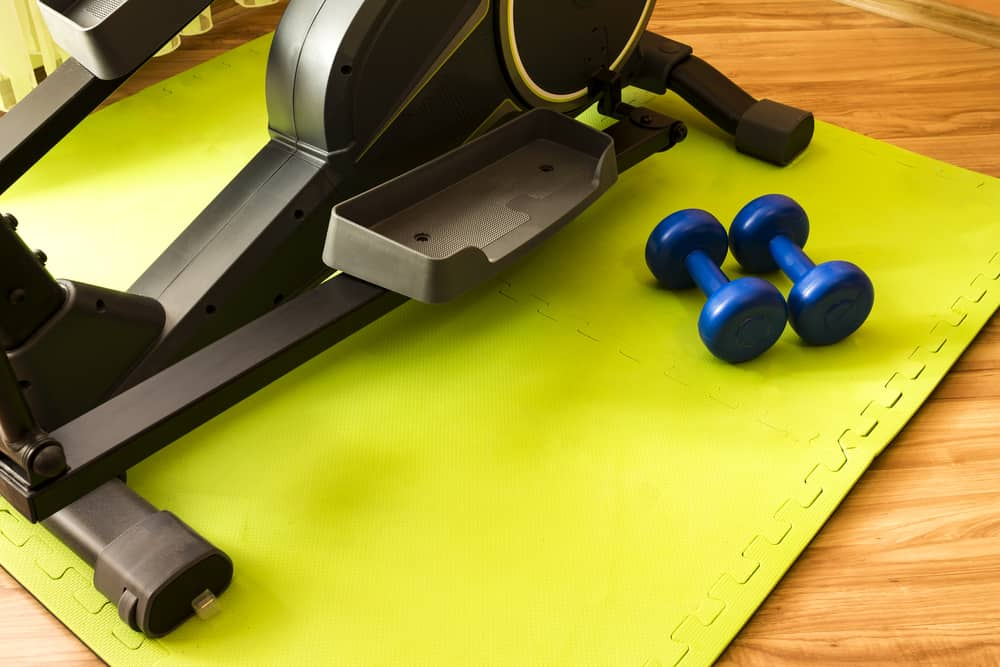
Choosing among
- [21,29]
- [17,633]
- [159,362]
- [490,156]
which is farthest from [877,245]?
[21,29]

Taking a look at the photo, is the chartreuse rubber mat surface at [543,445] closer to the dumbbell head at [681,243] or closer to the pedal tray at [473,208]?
the dumbbell head at [681,243]

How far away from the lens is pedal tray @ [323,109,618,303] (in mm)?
1447

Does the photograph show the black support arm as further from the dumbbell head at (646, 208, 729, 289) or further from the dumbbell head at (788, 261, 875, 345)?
the dumbbell head at (788, 261, 875, 345)

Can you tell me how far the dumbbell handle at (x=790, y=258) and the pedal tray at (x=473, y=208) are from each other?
0.87 ft

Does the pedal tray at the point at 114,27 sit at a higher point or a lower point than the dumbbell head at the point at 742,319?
higher

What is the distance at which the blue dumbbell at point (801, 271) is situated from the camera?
5.09ft

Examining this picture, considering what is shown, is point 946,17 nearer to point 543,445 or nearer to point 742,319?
point 742,319

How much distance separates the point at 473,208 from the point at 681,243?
0.31m

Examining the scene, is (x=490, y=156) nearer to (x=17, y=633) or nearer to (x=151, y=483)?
(x=151, y=483)

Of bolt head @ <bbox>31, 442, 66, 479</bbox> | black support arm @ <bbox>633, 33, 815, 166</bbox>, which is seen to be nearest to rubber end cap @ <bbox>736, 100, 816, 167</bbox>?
black support arm @ <bbox>633, 33, 815, 166</bbox>

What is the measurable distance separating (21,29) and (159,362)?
95cm

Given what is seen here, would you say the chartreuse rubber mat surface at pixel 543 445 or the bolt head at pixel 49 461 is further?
the chartreuse rubber mat surface at pixel 543 445

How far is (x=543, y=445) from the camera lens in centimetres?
147

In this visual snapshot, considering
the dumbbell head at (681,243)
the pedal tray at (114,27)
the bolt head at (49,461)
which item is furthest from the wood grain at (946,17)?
the bolt head at (49,461)
